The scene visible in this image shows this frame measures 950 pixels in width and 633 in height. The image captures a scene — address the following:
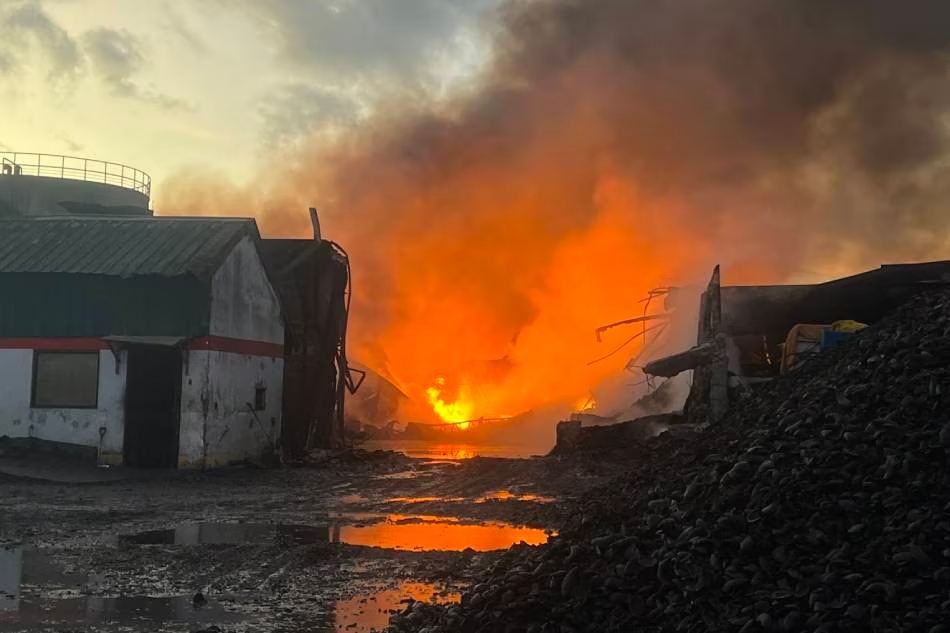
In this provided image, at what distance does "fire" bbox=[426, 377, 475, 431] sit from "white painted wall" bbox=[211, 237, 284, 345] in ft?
78.0

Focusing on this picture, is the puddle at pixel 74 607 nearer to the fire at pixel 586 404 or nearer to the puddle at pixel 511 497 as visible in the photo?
the puddle at pixel 511 497

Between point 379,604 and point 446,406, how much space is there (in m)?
39.2

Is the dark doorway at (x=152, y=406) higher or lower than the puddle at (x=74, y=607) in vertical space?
higher

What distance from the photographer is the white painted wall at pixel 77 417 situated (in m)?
18.3

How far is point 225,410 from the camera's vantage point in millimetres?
19469

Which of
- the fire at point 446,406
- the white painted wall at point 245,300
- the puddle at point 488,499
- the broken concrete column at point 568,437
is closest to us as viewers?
the puddle at point 488,499

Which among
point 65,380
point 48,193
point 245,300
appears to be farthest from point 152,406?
point 48,193

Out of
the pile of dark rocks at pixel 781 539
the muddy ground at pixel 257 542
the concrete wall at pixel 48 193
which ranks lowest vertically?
the muddy ground at pixel 257 542

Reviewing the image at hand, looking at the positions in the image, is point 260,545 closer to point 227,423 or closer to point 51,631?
point 51,631

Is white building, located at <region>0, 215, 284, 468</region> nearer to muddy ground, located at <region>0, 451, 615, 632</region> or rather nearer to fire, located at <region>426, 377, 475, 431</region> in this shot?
muddy ground, located at <region>0, 451, 615, 632</region>

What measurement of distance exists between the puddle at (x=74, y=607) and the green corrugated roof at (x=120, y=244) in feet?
35.7

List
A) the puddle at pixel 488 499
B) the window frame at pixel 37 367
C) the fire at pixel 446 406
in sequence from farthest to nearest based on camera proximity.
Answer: the fire at pixel 446 406
the window frame at pixel 37 367
the puddle at pixel 488 499

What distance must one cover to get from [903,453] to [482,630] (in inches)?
Result: 110

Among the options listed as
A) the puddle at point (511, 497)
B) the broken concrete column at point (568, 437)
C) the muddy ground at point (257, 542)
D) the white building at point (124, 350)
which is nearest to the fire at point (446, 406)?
the broken concrete column at point (568, 437)
